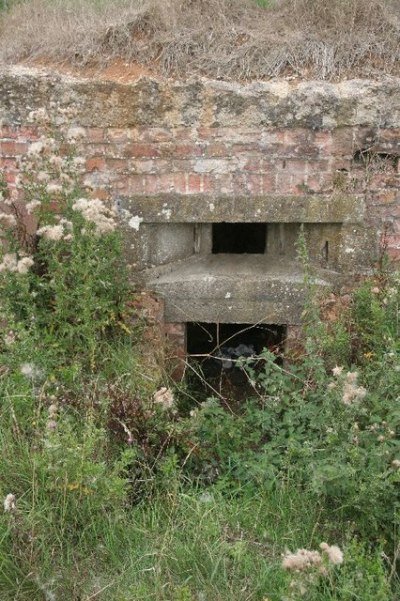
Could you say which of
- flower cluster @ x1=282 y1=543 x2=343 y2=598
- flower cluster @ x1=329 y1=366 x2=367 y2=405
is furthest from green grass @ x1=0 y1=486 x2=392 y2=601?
flower cluster @ x1=329 y1=366 x2=367 y2=405

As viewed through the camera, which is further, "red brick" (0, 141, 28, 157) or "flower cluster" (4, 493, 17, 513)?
"red brick" (0, 141, 28, 157)

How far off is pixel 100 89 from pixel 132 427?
2.09 metres

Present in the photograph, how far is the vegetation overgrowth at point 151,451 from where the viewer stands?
274cm

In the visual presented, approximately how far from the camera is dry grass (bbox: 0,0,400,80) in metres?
4.23

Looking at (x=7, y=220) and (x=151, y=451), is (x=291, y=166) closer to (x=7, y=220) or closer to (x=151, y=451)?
(x=7, y=220)

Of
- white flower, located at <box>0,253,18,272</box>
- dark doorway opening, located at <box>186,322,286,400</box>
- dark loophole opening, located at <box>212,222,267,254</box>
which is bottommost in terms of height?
dark doorway opening, located at <box>186,322,286,400</box>

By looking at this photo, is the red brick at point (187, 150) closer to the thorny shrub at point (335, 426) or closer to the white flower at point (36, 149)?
the white flower at point (36, 149)

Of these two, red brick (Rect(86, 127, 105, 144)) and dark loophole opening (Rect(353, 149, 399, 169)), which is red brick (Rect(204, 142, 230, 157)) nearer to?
red brick (Rect(86, 127, 105, 144))

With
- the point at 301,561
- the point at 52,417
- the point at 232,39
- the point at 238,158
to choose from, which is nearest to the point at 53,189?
the point at 238,158

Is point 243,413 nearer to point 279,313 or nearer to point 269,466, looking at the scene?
point 279,313

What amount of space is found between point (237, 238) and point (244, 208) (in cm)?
111

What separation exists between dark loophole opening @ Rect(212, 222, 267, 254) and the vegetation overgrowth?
1.21 metres

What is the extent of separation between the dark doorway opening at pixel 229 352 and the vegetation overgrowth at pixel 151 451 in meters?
0.36

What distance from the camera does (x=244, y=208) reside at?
424 centimetres
